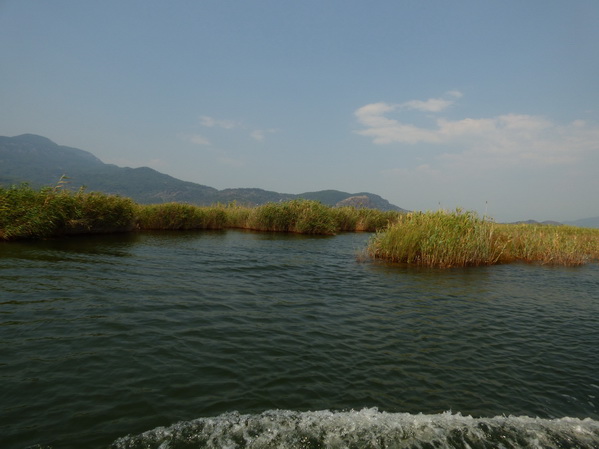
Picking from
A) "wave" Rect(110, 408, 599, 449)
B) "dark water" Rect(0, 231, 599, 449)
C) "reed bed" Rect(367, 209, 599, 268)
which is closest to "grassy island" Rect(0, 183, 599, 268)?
"reed bed" Rect(367, 209, 599, 268)

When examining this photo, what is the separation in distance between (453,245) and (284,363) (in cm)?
1451

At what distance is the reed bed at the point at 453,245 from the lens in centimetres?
1747

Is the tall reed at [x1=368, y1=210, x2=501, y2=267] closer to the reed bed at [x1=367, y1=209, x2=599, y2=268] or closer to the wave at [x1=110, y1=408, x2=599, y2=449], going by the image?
the reed bed at [x1=367, y1=209, x2=599, y2=268]

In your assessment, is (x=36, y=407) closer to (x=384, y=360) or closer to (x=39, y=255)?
(x=384, y=360)

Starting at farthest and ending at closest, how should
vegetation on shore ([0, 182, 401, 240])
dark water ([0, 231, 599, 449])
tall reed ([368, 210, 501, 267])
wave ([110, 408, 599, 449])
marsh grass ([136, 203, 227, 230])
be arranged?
marsh grass ([136, 203, 227, 230])
vegetation on shore ([0, 182, 401, 240])
tall reed ([368, 210, 501, 267])
dark water ([0, 231, 599, 449])
wave ([110, 408, 599, 449])

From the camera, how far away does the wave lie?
12.9 ft

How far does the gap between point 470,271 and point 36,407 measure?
A: 17612 mm

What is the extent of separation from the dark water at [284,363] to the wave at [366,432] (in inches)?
0.8

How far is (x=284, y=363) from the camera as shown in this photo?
595 cm

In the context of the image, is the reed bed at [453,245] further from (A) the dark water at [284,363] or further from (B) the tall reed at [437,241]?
(A) the dark water at [284,363]

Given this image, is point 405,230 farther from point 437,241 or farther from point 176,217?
point 176,217

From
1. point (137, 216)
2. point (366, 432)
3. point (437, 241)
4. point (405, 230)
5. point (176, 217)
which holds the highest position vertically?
point (405, 230)

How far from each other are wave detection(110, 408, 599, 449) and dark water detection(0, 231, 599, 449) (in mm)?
20

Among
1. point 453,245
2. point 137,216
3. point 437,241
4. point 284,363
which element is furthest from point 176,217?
point 284,363
